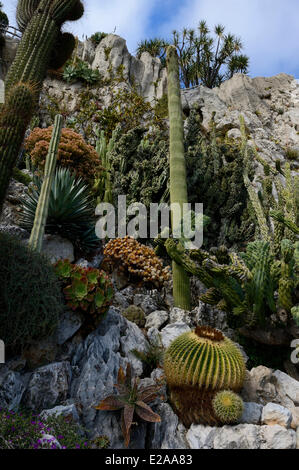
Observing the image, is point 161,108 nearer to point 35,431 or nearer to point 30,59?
point 30,59

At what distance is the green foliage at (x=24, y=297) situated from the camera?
3270 mm

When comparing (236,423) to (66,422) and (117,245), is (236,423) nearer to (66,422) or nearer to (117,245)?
(66,422)

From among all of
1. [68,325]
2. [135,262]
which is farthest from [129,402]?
[135,262]

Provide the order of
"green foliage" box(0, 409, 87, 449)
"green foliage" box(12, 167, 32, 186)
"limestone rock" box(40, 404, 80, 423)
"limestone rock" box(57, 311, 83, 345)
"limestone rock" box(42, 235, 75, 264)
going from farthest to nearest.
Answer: "green foliage" box(12, 167, 32, 186) < "limestone rock" box(42, 235, 75, 264) < "limestone rock" box(57, 311, 83, 345) < "limestone rock" box(40, 404, 80, 423) < "green foliage" box(0, 409, 87, 449)

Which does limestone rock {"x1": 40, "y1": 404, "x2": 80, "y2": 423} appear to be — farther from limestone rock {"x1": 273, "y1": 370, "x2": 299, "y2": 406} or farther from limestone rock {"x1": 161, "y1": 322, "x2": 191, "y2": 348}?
limestone rock {"x1": 273, "y1": 370, "x2": 299, "y2": 406}

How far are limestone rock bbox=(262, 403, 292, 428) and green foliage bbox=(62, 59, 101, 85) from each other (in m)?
15.4

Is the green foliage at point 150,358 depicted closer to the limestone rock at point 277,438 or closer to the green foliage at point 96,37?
the limestone rock at point 277,438

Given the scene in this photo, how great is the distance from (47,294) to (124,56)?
16.8 metres

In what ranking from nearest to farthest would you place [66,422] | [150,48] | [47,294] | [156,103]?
1. [66,422]
2. [47,294]
3. [156,103]
4. [150,48]

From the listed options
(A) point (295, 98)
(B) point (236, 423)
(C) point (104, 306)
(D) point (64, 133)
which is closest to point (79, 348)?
(C) point (104, 306)

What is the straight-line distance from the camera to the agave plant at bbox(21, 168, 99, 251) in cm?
525

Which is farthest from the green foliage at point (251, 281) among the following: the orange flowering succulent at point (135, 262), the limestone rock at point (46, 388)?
the limestone rock at point (46, 388)

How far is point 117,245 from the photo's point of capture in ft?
21.8

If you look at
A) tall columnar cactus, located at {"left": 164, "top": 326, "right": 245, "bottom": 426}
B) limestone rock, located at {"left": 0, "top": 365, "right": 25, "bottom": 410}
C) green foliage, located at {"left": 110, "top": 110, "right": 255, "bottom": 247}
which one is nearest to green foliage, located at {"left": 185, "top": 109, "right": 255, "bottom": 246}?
green foliage, located at {"left": 110, "top": 110, "right": 255, "bottom": 247}
